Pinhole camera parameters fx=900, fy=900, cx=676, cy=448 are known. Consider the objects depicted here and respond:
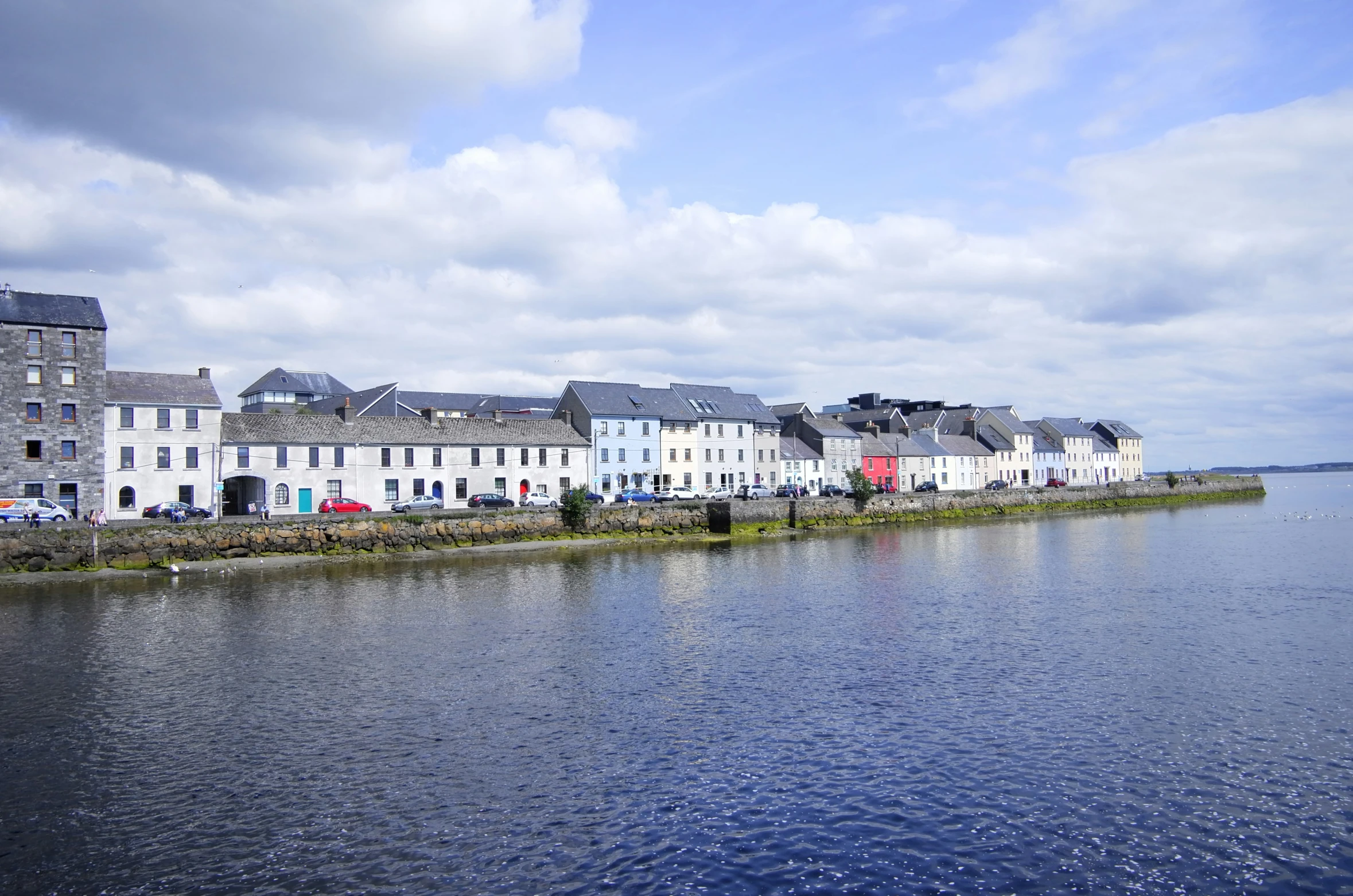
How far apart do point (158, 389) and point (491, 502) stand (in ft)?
87.5

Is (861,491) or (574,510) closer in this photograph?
(574,510)

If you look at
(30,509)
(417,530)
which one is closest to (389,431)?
(417,530)

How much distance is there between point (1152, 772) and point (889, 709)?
6389 mm

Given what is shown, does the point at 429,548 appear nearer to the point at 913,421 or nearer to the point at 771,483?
the point at 771,483

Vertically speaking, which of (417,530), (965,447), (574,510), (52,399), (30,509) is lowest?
(417,530)

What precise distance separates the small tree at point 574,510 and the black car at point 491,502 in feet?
18.6

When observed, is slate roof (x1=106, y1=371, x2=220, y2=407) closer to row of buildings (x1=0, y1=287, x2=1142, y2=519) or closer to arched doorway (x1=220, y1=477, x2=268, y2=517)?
row of buildings (x1=0, y1=287, x2=1142, y2=519)

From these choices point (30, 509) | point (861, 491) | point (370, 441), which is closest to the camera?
point (30, 509)

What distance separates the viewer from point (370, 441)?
2977 inches

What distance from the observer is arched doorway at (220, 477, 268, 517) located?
71000 millimetres

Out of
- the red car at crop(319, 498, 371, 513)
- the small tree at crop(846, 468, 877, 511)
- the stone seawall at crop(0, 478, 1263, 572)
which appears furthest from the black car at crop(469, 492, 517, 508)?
the small tree at crop(846, 468, 877, 511)

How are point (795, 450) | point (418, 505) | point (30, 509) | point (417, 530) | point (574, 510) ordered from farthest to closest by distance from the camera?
1. point (795, 450)
2. point (418, 505)
3. point (574, 510)
4. point (417, 530)
5. point (30, 509)

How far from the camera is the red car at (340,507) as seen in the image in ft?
232

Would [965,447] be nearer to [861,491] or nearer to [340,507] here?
[861,491]
